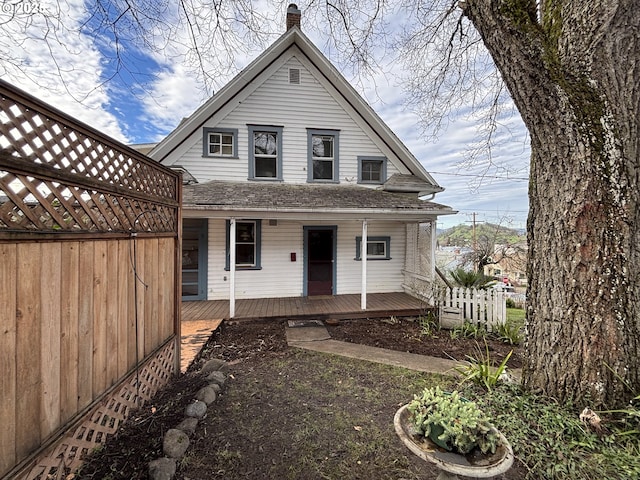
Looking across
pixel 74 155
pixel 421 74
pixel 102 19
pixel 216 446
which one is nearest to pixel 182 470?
pixel 216 446

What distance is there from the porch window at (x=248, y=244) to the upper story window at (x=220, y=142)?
2.07 metres

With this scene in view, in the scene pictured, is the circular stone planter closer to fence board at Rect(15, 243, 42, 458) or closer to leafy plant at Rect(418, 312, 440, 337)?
fence board at Rect(15, 243, 42, 458)

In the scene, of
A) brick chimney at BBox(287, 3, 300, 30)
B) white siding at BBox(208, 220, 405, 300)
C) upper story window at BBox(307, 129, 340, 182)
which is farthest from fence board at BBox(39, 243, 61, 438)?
brick chimney at BBox(287, 3, 300, 30)

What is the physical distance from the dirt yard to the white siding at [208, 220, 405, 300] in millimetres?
3346

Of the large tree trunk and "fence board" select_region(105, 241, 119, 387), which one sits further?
the large tree trunk

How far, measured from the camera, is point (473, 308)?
6414 mm

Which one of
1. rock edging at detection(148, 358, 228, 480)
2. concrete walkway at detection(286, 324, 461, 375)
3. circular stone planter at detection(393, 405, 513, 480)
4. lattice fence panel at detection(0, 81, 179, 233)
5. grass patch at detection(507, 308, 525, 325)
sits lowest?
grass patch at detection(507, 308, 525, 325)

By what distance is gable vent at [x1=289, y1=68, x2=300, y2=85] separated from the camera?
27.4 ft

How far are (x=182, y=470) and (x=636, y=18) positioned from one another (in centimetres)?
579

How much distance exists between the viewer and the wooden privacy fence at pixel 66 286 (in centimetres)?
157

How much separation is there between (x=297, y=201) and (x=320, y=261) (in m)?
2.54

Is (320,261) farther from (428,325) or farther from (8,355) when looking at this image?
(8,355)

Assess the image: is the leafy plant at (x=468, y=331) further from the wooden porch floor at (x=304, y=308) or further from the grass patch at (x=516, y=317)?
the wooden porch floor at (x=304, y=308)

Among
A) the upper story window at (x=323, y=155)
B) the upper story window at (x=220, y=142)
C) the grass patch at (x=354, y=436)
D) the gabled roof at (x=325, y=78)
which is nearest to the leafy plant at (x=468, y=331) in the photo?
the grass patch at (x=354, y=436)
